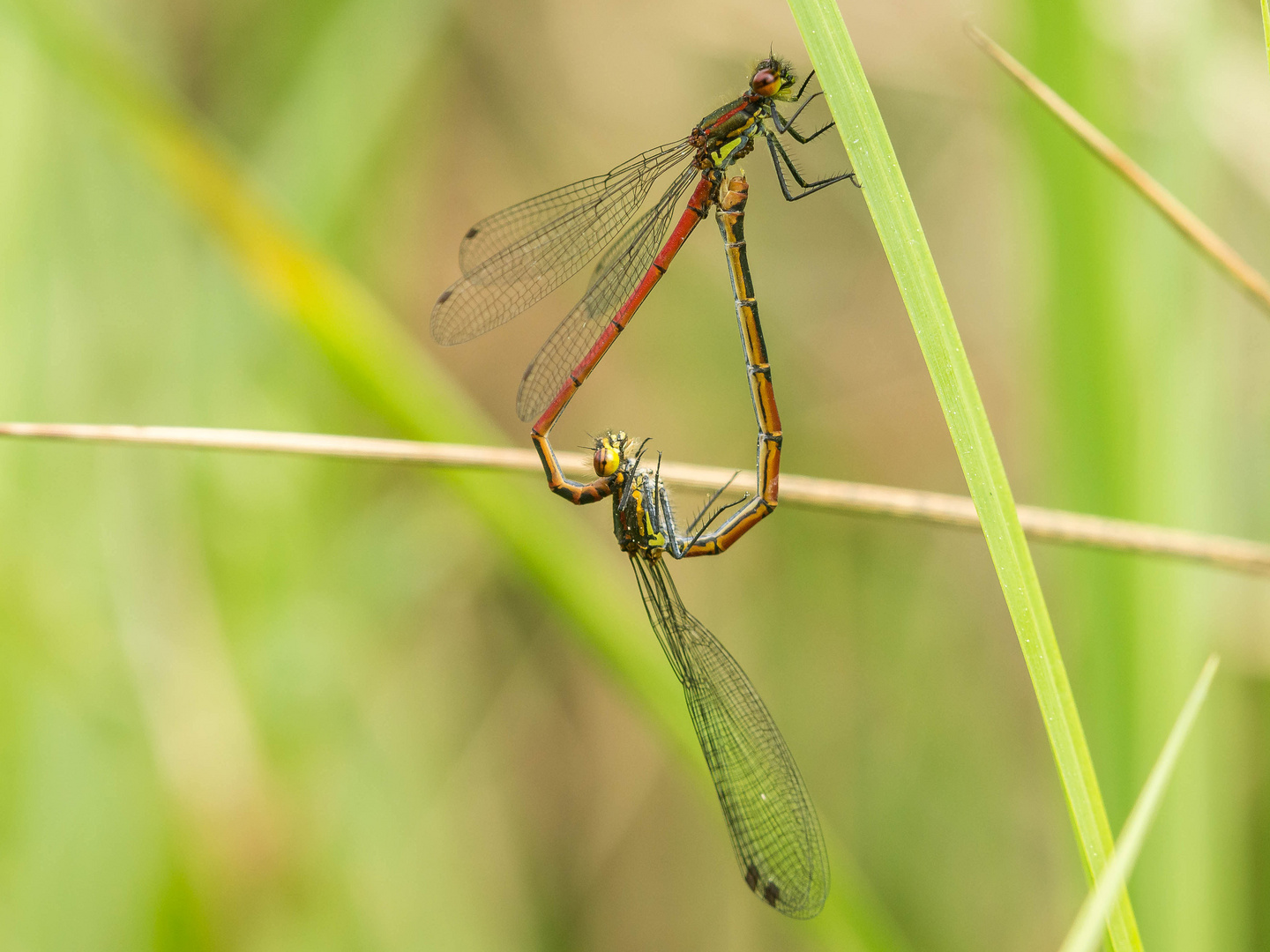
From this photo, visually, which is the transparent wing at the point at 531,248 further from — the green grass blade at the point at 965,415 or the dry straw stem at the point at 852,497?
the green grass blade at the point at 965,415

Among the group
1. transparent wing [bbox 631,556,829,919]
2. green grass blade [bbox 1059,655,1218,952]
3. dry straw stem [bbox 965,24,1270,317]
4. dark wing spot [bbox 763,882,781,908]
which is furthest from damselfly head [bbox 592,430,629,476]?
green grass blade [bbox 1059,655,1218,952]

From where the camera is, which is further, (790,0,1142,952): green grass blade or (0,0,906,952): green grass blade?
(0,0,906,952): green grass blade

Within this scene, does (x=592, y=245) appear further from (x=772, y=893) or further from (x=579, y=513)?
(x=579, y=513)

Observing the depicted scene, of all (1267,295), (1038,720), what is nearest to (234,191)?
(1267,295)

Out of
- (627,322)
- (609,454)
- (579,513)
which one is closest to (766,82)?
(627,322)

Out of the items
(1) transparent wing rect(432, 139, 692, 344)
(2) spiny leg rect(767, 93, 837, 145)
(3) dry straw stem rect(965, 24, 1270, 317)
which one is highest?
(2) spiny leg rect(767, 93, 837, 145)

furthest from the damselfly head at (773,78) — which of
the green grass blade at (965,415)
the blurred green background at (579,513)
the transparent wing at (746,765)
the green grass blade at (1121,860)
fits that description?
the green grass blade at (1121,860)

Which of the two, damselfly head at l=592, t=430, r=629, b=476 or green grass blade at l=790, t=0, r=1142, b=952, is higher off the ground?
damselfly head at l=592, t=430, r=629, b=476

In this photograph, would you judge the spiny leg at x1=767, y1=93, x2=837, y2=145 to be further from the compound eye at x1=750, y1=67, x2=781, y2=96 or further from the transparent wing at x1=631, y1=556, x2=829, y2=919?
the transparent wing at x1=631, y1=556, x2=829, y2=919
